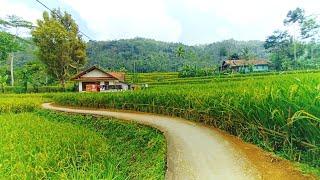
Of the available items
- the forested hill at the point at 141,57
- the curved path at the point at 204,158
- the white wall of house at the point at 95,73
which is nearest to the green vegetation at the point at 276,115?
the curved path at the point at 204,158

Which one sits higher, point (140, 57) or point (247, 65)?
point (140, 57)

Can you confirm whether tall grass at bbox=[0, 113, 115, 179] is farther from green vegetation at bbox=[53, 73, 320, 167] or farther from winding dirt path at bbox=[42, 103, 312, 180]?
green vegetation at bbox=[53, 73, 320, 167]

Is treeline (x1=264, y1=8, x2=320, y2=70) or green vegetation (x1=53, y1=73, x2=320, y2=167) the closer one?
green vegetation (x1=53, y1=73, x2=320, y2=167)

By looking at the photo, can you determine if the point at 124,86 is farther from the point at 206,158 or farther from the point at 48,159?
the point at 206,158

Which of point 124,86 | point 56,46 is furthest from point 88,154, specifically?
point 56,46

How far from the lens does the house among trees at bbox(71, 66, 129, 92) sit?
4628 cm

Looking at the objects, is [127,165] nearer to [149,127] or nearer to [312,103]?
[149,127]

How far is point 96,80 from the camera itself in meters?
46.7

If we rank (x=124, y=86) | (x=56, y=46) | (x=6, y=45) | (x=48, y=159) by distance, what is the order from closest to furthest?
(x=48, y=159) < (x=124, y=86) < (x=56, y=46) < (x=6, y=45)

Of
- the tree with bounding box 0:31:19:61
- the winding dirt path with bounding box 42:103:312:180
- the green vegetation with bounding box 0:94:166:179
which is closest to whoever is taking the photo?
the winding dirt path with bounding box 42:103:312:180

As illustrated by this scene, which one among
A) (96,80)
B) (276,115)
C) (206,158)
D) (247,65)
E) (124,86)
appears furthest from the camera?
(247,65)

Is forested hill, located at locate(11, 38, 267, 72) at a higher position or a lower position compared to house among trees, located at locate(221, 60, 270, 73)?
higher

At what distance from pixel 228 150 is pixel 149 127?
633 cm

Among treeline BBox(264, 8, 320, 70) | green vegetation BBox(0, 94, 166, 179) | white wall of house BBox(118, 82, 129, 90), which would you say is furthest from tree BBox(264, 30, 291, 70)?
green vegetation BBox(0, 94, 166, 179)
